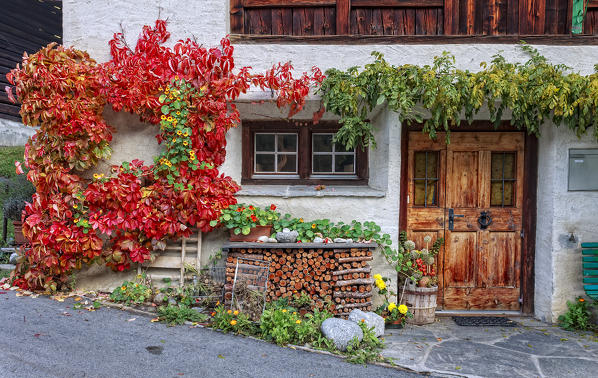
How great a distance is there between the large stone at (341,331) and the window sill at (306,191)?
1493mm

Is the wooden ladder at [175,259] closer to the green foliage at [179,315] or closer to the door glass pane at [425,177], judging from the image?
the green foliage at [179,315]

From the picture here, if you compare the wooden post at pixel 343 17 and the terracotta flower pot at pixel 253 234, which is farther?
the wooden post at pixel 343 17

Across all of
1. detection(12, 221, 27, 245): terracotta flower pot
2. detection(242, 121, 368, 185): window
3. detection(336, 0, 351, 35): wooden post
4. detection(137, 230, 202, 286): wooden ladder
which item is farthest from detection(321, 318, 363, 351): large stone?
detection(12, 221, 27, 245): terracotta flower pot

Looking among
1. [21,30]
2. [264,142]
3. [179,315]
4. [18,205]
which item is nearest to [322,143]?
[264,142]

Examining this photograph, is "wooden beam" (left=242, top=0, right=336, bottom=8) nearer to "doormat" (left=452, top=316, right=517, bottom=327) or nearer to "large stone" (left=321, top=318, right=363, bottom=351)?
"large stone" (left=321, top=318, right=363, bottom=351)

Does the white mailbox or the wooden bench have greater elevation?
the white mailbox

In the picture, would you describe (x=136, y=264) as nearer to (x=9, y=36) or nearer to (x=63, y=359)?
(x=63, y=359)

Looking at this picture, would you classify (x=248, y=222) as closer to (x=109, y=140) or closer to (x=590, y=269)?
(x=109, y=140)

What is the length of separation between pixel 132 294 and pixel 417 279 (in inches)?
134

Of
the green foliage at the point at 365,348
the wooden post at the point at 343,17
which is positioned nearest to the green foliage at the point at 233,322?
the green foliage at the point at 365,348

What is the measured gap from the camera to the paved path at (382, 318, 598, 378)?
3.52m

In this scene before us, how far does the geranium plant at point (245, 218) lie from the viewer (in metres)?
4.50

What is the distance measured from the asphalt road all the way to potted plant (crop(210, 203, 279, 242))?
43.4 inches

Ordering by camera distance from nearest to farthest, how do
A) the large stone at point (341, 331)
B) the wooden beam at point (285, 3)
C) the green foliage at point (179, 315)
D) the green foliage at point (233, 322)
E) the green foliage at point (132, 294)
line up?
the large stone at point (341, 331), the green foliage at point (233, 322), the green foliage at point (179, 315), the green foliage at point (132, 294), the wooden beam at point (285, 3)
